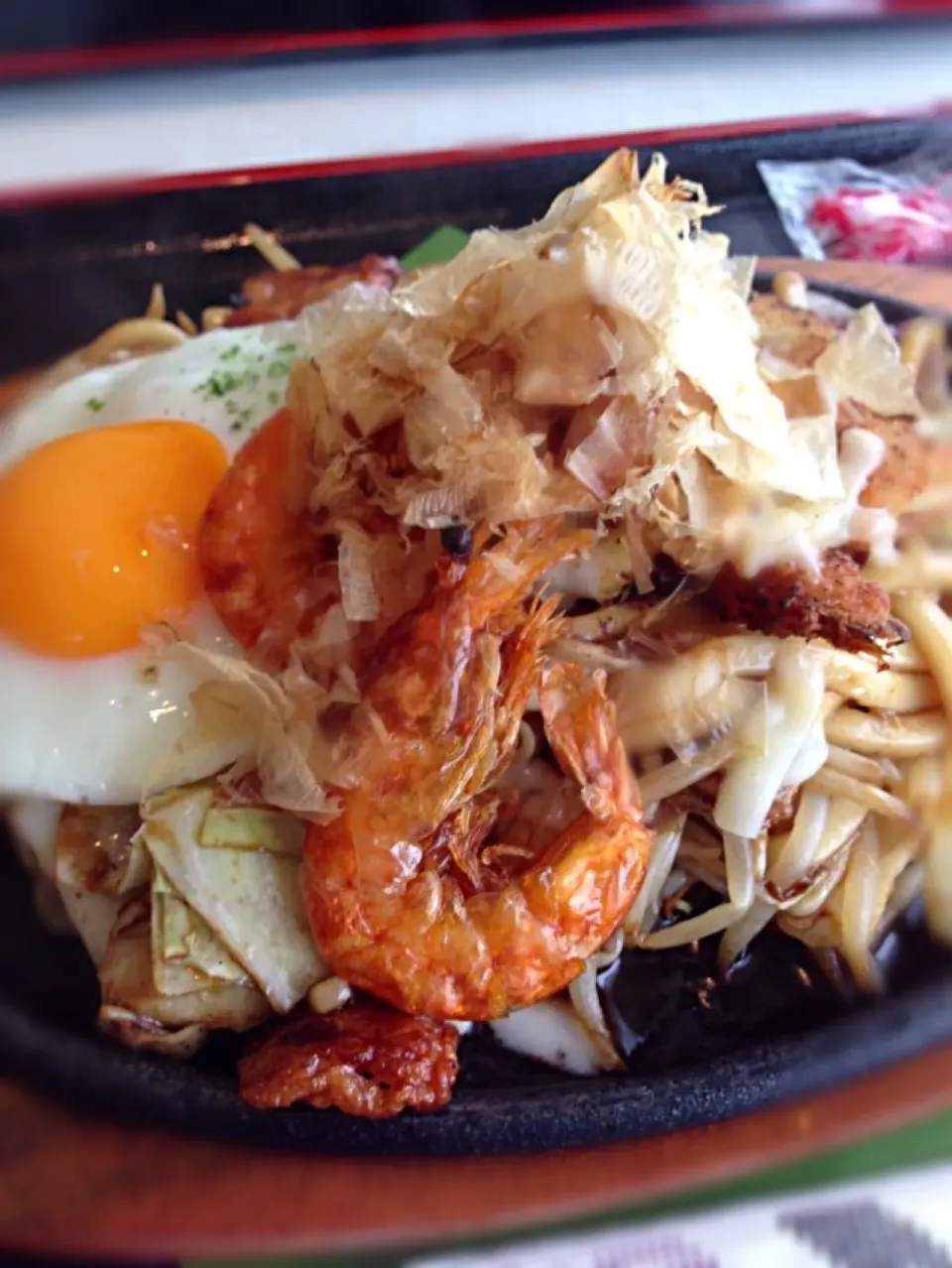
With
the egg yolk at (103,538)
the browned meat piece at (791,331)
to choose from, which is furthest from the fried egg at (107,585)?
the browned meat piece at (791,331)

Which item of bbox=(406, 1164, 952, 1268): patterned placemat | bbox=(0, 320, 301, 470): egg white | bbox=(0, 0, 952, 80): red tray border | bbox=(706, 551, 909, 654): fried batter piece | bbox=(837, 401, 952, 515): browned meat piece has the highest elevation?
bbox=(0, 0, 952, 80): red tray border

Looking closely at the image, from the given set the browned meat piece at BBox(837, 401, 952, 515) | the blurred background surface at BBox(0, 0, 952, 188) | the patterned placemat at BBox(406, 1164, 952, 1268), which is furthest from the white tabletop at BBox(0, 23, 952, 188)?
the patterned placemat at BBox(406, 1164, 952, 1268)

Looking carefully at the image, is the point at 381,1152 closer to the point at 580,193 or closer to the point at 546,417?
the point at 546,417

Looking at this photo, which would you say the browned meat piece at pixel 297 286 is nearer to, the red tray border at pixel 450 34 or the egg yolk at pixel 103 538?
the egg yolk at pixel 103 538

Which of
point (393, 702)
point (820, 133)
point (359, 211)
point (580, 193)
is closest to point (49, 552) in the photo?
point (393, 702)

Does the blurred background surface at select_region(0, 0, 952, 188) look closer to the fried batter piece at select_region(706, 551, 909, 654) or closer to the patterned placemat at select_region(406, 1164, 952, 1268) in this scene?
the fried batter piece at select_region(706, 551, 909, 654)

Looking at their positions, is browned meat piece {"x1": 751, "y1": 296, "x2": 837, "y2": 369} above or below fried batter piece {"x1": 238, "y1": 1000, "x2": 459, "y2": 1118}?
above
